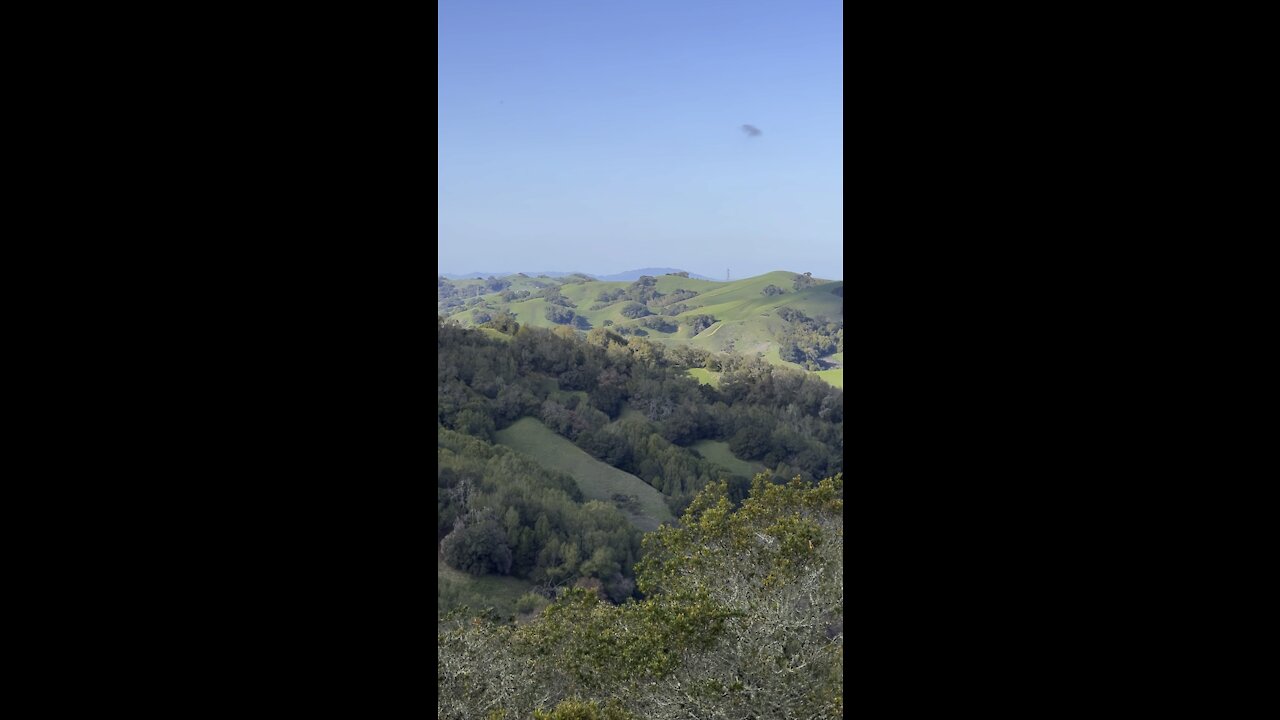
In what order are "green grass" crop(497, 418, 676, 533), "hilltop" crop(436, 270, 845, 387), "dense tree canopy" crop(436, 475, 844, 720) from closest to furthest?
"dense tree canopy" crop(436, 475, 844, 720)
"green grass" crop(497, 418, 676, 533)
"hilltop" crop(436, 270, 845, 387)

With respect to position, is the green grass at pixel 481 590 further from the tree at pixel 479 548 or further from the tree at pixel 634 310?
the tree at pixel 634 310

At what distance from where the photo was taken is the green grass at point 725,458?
13.6 metres

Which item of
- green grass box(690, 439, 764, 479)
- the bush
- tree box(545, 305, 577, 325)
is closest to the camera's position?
the bush

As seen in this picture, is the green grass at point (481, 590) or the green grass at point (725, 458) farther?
the green grass at point (725, 458)

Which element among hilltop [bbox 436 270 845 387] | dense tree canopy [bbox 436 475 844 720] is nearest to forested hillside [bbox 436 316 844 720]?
dense tree canopy [bbox 436 475 844 720]

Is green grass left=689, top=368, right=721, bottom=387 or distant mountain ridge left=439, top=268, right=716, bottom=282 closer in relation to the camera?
green grass left=689, top=368, right=721, bottom=387

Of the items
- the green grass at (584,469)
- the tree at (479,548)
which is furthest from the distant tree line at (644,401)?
the tree at (479,548)

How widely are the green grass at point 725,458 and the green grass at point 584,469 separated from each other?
3.32 feet

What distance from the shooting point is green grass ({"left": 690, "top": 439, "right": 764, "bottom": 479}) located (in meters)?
13.6

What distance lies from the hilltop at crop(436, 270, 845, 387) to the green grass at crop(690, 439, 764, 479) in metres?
1.67

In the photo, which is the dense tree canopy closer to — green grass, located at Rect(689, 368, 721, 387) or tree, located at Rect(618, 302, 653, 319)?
green grass, located at Rect(689, 368, 721, 387)
